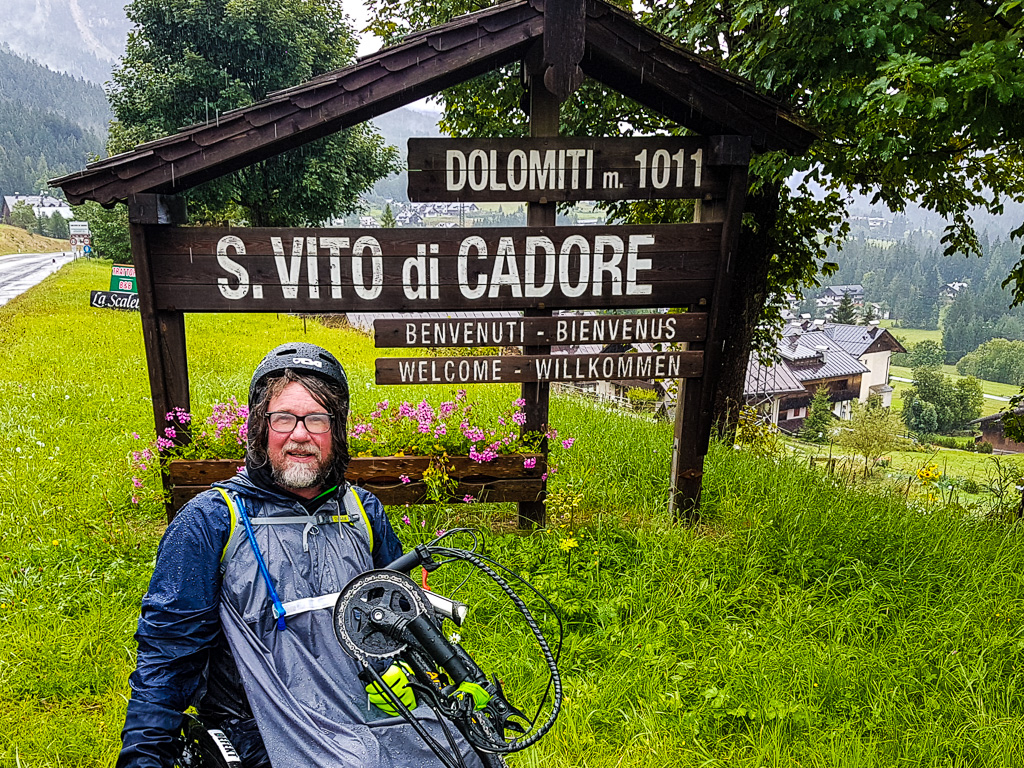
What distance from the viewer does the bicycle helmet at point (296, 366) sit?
2.16m

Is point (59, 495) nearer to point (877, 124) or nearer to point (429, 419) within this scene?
point (429, 419)

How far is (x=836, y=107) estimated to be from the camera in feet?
16.6

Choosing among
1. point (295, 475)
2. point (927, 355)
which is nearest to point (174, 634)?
point (295, 475)

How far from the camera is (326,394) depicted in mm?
2195

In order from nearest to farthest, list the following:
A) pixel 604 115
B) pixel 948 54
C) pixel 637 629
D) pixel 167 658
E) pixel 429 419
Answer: pixel 167 658 < pixel 637 629 < pixel 429 419 < pixel 948 54 < pixel 604 115

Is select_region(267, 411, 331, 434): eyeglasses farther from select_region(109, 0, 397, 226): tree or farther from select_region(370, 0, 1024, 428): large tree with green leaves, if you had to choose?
select_region(109, 0, 397, 226): tree

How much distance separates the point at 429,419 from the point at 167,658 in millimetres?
3017

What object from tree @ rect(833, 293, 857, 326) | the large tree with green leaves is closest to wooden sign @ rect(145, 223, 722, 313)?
the large tree with green leaves

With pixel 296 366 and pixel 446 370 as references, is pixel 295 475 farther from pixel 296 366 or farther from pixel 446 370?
pixel 446 370

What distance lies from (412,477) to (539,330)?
134 cm

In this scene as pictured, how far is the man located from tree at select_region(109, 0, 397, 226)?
17294 mm

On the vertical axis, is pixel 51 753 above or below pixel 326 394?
below

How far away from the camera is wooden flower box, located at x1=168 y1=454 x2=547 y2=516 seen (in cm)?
457

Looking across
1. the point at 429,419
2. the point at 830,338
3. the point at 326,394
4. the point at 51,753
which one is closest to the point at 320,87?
the point at 429,419
